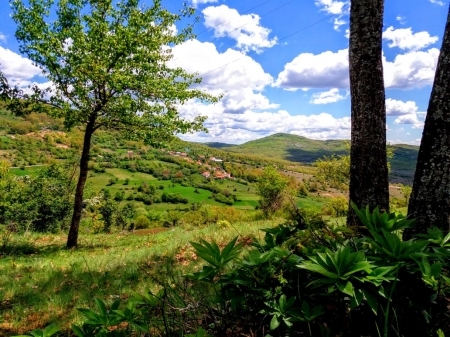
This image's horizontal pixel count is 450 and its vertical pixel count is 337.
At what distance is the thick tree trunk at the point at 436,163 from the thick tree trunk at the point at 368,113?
22.1 inches

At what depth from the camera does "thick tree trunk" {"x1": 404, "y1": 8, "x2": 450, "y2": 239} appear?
2988 millimetres

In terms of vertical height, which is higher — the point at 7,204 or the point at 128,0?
the point at 128,0

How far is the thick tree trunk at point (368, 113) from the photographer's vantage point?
12.4ft

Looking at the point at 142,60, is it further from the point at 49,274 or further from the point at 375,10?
the point at 375,10

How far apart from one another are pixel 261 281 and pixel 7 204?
157 feet

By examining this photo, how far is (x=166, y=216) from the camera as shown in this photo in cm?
9206

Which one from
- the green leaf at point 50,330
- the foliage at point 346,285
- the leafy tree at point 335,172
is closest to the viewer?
the foliage at point 346,285

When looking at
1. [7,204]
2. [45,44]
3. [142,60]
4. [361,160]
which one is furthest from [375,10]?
[7,204]

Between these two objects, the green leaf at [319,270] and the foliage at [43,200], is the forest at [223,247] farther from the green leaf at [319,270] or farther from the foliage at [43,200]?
the foliage at [43,200]

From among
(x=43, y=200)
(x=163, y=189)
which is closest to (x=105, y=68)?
(x=43, y=200)

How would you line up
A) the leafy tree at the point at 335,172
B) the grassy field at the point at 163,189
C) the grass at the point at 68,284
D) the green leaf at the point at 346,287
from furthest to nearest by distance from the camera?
the grassy field at the point at 163,189
the leafy tree at the point at 335,172
the grass at the point at 68,284
the green leaf at the point at 346,287

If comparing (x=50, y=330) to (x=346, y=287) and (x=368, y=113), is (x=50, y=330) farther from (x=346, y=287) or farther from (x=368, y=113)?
(x=368, y=113)

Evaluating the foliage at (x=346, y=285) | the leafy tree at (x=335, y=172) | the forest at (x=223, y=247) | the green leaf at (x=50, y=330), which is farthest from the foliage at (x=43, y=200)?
the foliage at (x=346, y=285)

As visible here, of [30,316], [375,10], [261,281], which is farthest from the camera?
[30,316]
